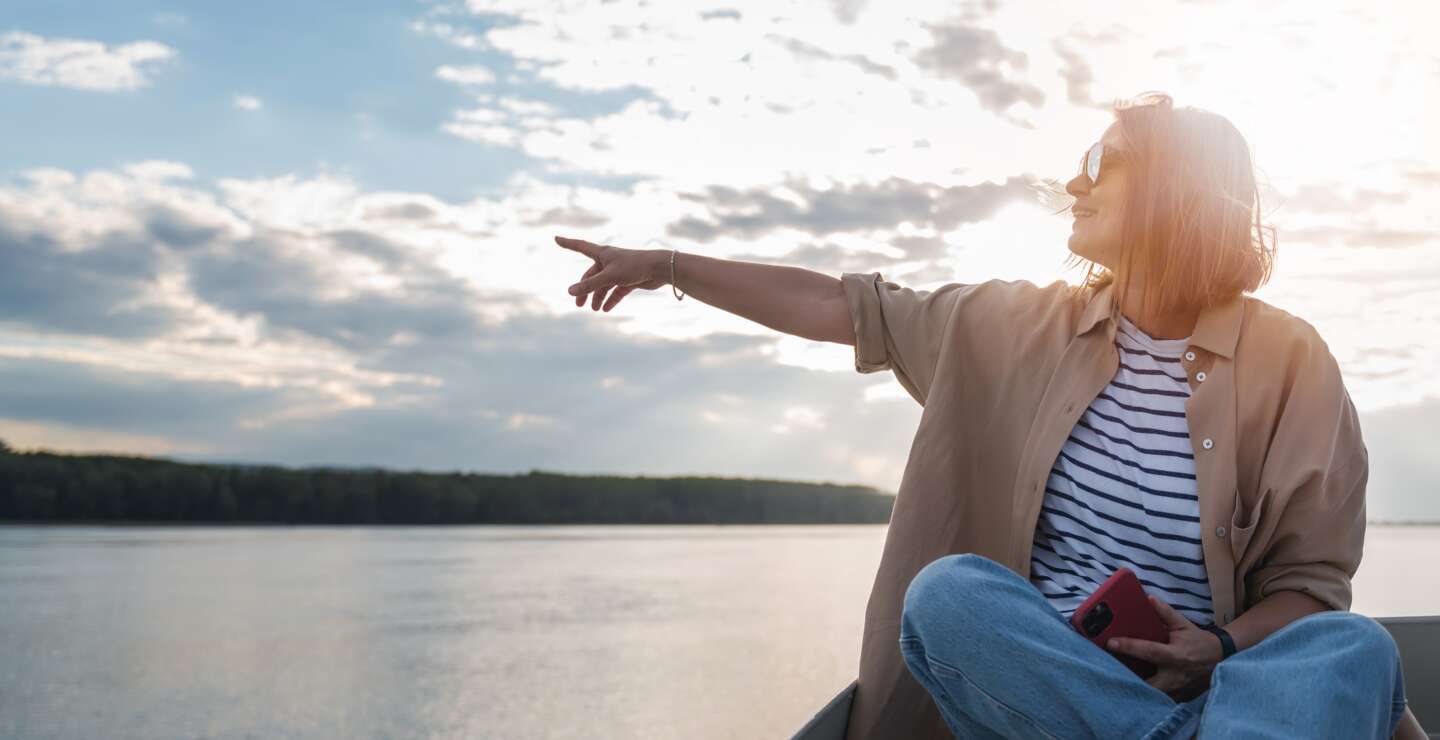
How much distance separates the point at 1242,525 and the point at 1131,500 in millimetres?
157

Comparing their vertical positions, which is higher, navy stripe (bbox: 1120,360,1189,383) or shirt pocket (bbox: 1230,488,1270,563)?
navy stripe (bbox: 1120,360,1189,383)

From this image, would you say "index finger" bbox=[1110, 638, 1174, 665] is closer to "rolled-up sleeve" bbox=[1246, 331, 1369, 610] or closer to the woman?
the woman

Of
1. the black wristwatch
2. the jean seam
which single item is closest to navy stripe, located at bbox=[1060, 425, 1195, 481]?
the black wristwatch

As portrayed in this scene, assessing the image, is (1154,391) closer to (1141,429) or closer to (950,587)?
(1141,429)

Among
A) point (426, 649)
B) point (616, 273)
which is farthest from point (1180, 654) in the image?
point (426, 649)

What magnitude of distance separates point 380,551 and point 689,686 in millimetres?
20842

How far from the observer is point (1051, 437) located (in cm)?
173

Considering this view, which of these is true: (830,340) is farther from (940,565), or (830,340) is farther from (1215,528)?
Answer: (1215,528)

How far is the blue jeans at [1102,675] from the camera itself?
1.34 metres

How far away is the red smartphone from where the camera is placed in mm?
1477

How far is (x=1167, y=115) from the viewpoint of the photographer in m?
1.78

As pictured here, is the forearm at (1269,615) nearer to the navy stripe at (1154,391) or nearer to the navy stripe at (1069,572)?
the navy stripe at (1069,572)

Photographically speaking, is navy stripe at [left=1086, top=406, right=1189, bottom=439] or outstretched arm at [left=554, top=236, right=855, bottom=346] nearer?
navy stripe at [left=1086, top=406, right=1189, bottom=439]

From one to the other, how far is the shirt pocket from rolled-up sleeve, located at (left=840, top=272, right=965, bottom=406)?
526 mm
